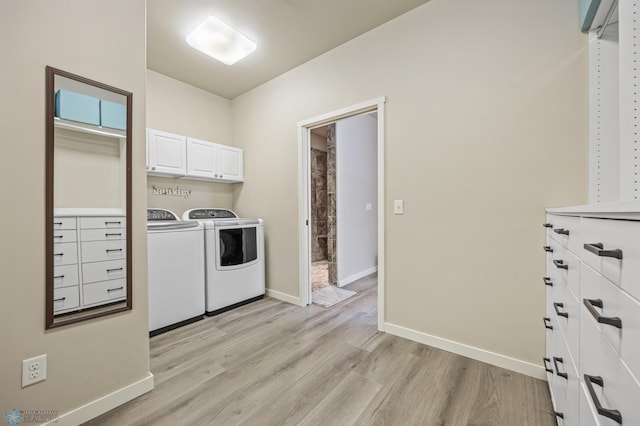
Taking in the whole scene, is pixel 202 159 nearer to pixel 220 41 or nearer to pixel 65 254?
pixel 220 41

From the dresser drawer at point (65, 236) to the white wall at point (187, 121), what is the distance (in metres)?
1.71

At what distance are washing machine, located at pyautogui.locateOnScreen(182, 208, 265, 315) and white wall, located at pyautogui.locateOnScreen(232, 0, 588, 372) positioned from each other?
1574 millimetres

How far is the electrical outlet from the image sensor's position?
121 cm

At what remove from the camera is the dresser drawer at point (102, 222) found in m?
1.45

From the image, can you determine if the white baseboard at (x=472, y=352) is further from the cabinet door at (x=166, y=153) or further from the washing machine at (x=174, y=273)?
the cabinet door at (x=166, y=153)

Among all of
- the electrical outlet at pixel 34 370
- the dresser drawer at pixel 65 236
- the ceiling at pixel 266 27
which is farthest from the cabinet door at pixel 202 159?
the electrical outlet at pixel 34 370

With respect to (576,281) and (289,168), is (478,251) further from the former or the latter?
(289,168)

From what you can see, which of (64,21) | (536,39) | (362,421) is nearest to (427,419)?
(362,421)

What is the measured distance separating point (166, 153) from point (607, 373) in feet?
11.0

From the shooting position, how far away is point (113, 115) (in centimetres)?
152

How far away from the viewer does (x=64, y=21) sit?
1.34m
